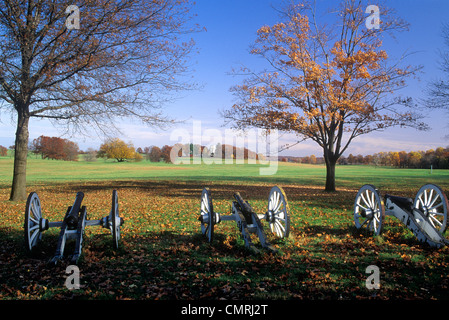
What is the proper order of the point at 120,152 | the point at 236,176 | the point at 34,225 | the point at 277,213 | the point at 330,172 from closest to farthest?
the point at 34,225 → the point at 277,213 → the point at 330,172 → the point at 236,176 → the point at 120,152

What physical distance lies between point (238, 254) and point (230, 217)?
1.20m

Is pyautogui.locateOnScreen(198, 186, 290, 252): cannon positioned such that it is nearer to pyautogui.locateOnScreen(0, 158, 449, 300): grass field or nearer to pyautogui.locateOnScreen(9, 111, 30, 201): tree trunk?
pyautogui.locateOnScreen(0, 158, 449, 300): grass field

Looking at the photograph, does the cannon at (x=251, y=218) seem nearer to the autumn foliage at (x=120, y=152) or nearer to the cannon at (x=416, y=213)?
the cannon at (x=416, y=213)

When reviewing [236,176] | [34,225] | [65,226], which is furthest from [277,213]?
[236,176]

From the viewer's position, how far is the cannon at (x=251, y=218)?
250 inches

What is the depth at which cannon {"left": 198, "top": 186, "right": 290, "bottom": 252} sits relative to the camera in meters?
6.36

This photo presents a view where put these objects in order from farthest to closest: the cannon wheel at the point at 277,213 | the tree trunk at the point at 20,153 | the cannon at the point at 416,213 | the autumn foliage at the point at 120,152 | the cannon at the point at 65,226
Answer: the autumn foliage at the point at 120,152 → the tree trunk at the point at 20,153 → the cannon wheel at the point at 277,213 → the cannon at the point at 416,213 → the cannon at the point at 65,226

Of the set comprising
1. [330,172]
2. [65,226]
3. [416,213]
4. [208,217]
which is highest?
[330,172]

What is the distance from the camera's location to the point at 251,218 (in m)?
6.83

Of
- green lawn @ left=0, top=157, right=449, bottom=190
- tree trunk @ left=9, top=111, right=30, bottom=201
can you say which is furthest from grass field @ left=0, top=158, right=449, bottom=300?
green lawn @ left=0, top=157, right=449, bottom=190

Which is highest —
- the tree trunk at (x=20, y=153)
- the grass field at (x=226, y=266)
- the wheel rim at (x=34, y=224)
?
the tree trunk at (x=20, y=153)

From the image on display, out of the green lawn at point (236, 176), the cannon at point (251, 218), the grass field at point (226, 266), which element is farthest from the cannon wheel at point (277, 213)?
the green lawn at point (236, 176)

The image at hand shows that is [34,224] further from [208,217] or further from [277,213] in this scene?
[277,213]
